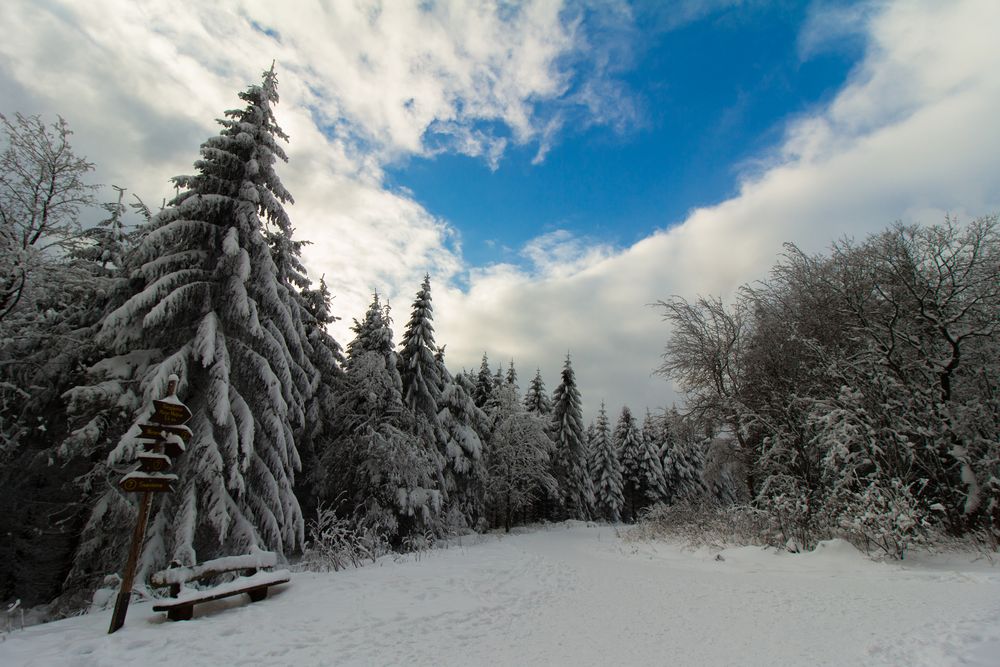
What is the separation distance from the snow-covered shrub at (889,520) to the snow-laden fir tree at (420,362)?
714 inches

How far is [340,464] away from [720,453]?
1684cm

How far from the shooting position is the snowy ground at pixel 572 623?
524cm

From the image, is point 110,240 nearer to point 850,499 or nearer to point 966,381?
point 850,499

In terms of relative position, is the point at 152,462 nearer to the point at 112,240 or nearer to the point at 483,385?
the point at 112,240

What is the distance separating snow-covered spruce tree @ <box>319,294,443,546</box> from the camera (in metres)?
19.8

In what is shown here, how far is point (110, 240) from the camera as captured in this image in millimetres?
16188

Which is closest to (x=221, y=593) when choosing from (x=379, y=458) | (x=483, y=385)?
(x=379, y=458)

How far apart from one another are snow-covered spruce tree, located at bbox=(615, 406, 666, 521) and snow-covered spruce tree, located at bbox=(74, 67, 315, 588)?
42421mm

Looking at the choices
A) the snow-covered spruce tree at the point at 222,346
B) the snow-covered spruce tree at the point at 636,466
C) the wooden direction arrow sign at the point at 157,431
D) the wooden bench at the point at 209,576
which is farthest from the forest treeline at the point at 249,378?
the snow-covered spruce tree at the point at 636,466

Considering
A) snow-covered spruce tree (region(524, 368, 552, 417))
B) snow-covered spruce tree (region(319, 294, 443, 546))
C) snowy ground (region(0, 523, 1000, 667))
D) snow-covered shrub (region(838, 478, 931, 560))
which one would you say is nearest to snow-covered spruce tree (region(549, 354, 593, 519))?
snow-covered spruce tree (region(524, 368, 552, 417))

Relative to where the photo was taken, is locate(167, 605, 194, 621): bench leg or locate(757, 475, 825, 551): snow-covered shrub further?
locate(757, 475, 825, 551): snow-covered shrub

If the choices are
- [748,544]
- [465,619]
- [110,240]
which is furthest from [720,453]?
[110,240]

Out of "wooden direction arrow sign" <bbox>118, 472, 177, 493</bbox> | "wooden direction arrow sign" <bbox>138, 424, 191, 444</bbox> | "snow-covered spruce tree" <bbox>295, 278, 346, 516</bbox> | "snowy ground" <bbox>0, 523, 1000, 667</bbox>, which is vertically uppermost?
"snow-covered spruce tree" <bbox>295, 278, 346, 516</bbox>

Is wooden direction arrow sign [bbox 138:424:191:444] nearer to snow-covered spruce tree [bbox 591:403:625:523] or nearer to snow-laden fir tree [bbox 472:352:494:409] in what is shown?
snow-laden fir tree [bbox 472:352:494:409]
